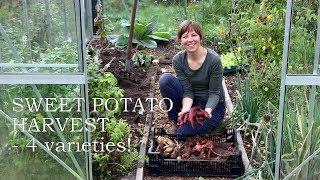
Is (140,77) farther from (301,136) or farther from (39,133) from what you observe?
(301,136)

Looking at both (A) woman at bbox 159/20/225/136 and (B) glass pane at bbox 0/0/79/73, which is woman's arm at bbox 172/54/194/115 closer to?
(A) woman at bbox 159/20/225/136

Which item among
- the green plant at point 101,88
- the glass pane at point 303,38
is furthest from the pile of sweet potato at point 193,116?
the glass pane at point 303,38

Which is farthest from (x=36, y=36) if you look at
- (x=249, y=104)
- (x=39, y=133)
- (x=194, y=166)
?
(x=249, y=104)

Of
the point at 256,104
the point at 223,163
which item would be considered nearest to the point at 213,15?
the point at 256,104

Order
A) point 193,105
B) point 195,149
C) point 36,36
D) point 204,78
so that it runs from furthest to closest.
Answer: point 193,105, point 204,78, point 195,149, point 36,36

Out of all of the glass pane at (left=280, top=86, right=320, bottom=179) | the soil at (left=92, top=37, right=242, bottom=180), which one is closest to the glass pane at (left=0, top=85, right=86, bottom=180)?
the soil at (left=92, top=37, right=242, bottom=180)

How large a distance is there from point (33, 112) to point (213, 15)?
4.42 meters

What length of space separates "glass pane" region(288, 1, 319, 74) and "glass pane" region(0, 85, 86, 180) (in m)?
1.37

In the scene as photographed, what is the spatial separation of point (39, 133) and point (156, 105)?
7.22ft

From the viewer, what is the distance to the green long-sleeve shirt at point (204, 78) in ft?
14.6

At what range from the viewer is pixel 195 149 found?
441cm

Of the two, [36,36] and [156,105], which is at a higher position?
[36,36]

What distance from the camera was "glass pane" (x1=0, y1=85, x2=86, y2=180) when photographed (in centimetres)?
351

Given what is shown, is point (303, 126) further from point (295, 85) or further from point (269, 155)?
point (269, 155)
